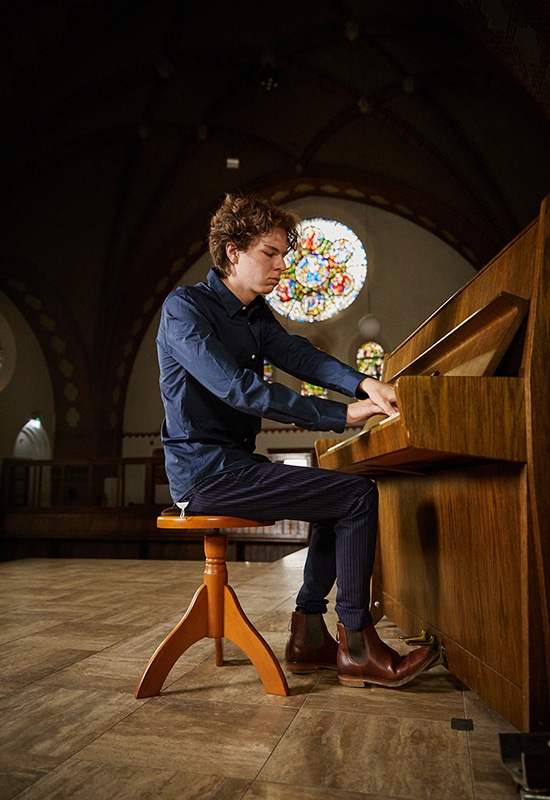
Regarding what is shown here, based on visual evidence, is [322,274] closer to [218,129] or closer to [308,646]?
[218,129]

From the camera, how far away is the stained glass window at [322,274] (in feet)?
41.6

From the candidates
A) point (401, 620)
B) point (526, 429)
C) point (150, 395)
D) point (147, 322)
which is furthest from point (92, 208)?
point (526, 429)

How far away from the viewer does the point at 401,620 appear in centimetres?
267

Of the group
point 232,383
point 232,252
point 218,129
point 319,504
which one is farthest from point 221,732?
point 218,129

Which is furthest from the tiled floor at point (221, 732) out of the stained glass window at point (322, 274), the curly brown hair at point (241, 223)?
the stained glass window at point (322, 274)

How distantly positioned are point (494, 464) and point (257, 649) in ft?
2.86

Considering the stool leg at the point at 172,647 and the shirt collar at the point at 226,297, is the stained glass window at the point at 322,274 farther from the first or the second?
the stool leg at the point at 172,647

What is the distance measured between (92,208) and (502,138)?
6.98 meters

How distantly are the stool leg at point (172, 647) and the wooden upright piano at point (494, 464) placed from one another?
0.70m

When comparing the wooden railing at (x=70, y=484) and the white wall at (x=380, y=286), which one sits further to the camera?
the white wall at (x=380, y=286)

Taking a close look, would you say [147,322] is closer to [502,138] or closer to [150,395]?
[150,395]

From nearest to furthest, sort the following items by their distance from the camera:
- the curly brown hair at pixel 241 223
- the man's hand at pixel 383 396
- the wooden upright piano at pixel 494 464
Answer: the wooden upright piano at pixel 494 464 → the man's hand at pixel 383 396 → the curly brown hair at pixel 241 223

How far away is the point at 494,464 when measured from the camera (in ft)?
5.49

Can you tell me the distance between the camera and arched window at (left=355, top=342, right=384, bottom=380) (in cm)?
1212
